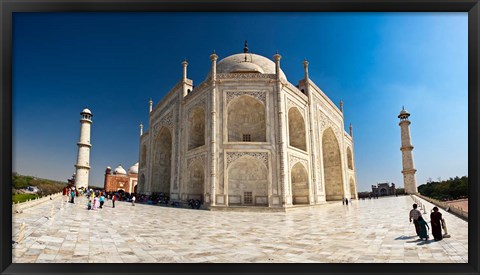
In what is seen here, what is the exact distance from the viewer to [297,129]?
20.2 metres

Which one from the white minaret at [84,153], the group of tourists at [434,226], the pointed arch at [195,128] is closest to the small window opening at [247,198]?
the pointed arch at [195,128]

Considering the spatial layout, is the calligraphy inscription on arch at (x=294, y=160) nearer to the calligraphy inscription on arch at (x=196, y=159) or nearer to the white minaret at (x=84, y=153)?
the calligraphy inscription on arch at (x=196, y=159)

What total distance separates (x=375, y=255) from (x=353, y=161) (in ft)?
96.8

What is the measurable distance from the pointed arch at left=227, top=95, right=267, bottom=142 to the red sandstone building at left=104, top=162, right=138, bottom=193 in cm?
2741

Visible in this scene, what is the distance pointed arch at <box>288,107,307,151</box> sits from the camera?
1956 cm

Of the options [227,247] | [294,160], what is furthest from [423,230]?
[294,160]

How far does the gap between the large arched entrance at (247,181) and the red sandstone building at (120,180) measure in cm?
2825

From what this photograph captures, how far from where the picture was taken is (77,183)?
26484 mm

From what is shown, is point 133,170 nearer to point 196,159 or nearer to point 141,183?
point 141,183

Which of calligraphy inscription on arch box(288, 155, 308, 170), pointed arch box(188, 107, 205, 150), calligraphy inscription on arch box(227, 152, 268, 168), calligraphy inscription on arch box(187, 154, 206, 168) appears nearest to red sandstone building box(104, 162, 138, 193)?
pointed arch box(188, 107, 205, 150)

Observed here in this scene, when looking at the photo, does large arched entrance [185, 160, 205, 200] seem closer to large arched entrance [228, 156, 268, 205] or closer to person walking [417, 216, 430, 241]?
large arched entrance [228, 156, 268, 205]

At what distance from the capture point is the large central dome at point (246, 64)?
22.0m
